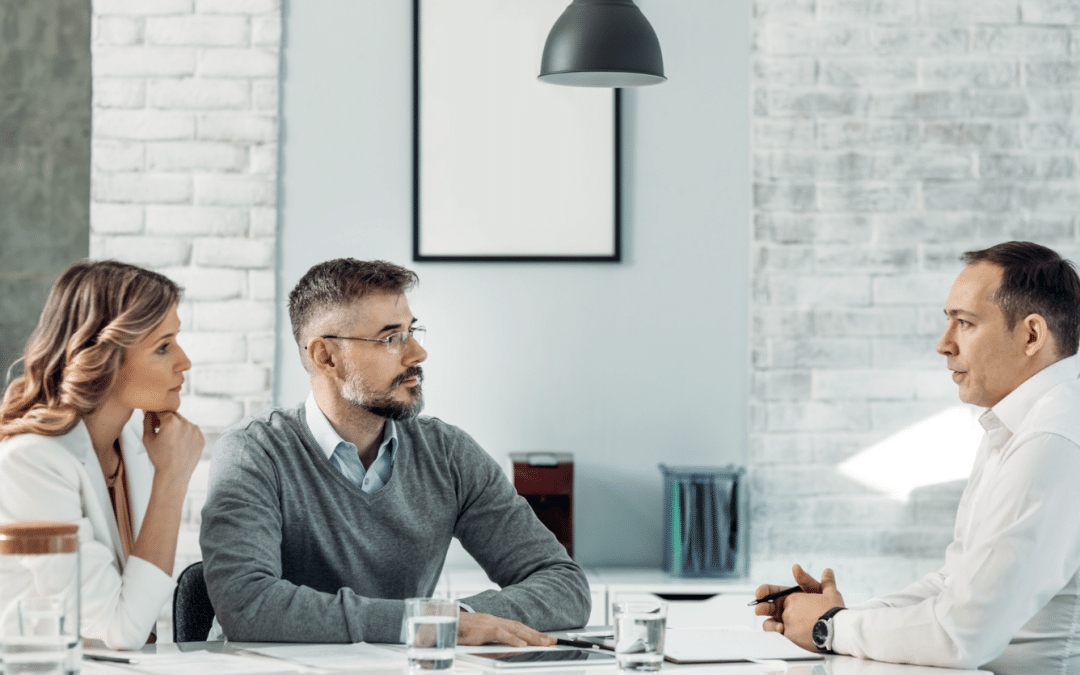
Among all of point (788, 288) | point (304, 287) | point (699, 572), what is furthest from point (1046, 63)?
point (304, 287)

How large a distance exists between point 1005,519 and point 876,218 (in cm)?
167

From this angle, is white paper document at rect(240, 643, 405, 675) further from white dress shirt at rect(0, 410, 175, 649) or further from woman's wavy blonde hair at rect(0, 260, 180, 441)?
woman's wavy blonde hair at rect(0, 260, 180, 441)

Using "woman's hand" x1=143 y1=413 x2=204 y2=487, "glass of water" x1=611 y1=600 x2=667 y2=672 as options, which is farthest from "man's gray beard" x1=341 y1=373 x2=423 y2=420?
"glass of water" x1=611 y1=600 x2=667 y2=672

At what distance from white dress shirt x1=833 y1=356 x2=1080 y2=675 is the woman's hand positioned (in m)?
1.09

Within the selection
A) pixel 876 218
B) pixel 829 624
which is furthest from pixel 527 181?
pixel 829 624

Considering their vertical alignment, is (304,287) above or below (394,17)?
below

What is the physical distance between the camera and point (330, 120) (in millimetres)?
3107

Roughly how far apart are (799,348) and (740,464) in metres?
0.37

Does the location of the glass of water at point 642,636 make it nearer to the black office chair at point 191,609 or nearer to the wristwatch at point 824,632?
the wristwatch at point 824,632

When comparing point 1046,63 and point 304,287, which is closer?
point 304,287

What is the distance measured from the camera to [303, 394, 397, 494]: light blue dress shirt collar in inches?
80.6

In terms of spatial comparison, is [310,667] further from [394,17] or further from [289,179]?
[394,17]

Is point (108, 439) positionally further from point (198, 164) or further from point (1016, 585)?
point (1016, 585)

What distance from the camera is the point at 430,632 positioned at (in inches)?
53.7
